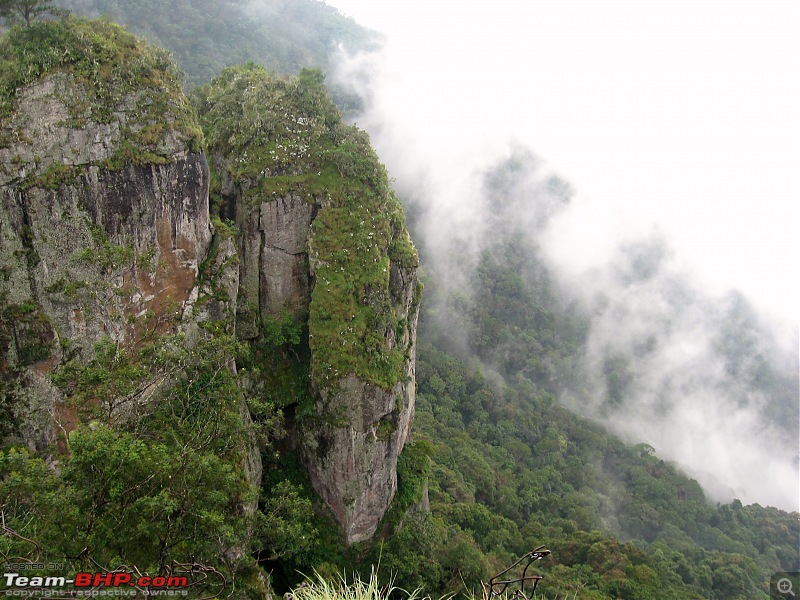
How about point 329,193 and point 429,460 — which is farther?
point 429,460

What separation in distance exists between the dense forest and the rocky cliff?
32 cm

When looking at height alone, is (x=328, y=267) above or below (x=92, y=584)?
above

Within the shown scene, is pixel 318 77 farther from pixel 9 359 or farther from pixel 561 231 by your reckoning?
pixel 561 231

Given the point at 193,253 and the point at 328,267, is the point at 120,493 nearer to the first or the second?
the point at 193,253

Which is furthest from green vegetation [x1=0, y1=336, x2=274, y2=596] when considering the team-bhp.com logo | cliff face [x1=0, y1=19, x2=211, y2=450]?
cliff face [x1=0, y1=19, x2=211, y2=450]

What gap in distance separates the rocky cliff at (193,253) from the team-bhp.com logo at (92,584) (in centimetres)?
369

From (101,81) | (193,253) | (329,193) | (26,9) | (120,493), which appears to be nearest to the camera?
(120,493)

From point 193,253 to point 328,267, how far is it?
518cm

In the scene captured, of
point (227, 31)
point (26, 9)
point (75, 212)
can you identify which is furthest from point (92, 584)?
point (227, 31)

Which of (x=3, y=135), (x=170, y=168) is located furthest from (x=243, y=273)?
(x=3, y=135)

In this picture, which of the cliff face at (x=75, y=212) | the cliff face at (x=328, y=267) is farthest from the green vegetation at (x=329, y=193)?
the cliff face at (x=75, y=212)

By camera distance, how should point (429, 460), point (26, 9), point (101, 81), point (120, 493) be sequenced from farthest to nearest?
point (429, 460) → point (26, 9) → point (101, 81) → point (120, 493)

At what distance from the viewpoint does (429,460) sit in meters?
25.5

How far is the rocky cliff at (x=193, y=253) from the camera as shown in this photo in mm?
14453
